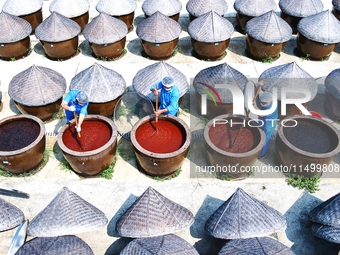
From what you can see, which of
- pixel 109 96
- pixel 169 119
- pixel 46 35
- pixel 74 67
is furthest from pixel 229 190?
pixel 46 35

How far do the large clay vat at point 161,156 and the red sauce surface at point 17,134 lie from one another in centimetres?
213

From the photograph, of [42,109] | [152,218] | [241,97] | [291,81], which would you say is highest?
[291,81]

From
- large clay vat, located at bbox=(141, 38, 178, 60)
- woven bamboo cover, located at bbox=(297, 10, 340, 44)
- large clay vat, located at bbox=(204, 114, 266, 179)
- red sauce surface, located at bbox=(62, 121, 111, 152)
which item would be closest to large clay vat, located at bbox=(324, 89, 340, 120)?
woven bamboo cover, located at bbox=(297, 10, 340, 44)

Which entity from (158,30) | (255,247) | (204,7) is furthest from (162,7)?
(255,247)

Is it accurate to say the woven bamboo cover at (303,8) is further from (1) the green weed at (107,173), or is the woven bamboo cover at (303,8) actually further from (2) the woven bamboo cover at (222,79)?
(1) the green weed at (107,173)

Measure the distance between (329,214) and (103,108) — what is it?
528 centimetres

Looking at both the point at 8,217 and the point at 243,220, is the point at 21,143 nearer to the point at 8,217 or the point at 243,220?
the point at 8,217

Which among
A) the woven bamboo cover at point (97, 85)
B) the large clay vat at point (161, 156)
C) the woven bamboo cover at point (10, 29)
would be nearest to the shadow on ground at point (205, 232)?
the large clay vat at point (161, 156)

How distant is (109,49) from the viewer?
10.7 meters

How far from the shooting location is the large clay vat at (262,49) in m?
10.6

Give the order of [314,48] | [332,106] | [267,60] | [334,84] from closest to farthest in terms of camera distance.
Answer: [334,84] → [332,106] → [314,48] → [267,60]

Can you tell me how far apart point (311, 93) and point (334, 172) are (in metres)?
1.96

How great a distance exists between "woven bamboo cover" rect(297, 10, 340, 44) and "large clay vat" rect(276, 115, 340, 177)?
3818 millimetres

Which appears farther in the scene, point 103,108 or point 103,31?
point 103,31
